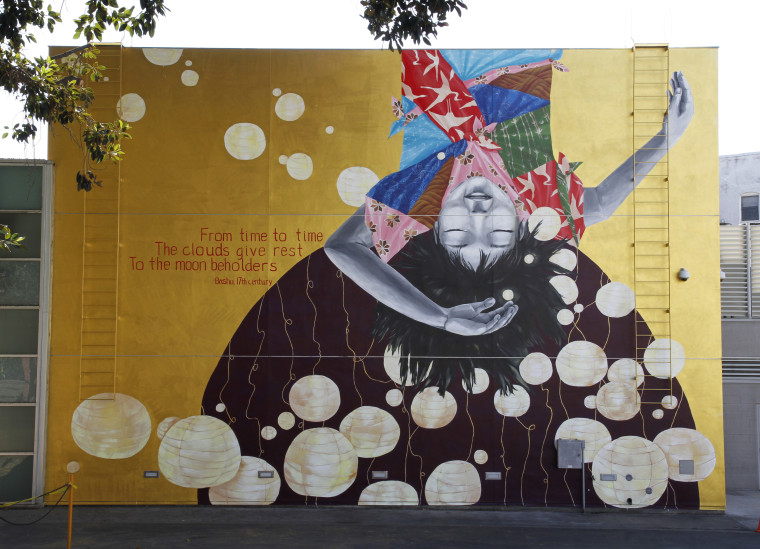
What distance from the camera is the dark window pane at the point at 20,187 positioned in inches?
518

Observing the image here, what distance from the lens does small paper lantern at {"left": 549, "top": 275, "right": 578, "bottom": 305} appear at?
1310 cm

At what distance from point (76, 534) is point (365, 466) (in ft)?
15.9

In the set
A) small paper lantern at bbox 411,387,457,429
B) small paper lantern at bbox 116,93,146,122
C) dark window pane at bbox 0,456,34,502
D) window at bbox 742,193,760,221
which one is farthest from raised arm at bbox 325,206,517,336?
window at bbox 742,193,760,221

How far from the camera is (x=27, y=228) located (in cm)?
1312

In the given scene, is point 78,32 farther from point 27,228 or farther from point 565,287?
point 565,287

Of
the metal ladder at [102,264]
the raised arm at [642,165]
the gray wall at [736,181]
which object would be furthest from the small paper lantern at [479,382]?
the gray wall at [736,181]

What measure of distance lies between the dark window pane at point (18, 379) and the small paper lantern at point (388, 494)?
6241 mm

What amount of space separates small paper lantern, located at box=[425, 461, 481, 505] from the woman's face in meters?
3.70

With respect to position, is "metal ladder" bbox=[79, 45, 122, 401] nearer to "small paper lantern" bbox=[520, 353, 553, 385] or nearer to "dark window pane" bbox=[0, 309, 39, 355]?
"dark window pane" bbox=[0, 309, 39, 355]

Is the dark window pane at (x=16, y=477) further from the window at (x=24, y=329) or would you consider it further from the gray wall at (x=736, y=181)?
the gray wall at (x=736, y=181)

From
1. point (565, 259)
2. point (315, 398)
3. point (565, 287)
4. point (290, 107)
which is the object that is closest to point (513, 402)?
point (565, 287)

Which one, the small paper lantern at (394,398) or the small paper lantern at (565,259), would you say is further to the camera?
the small paper lantern at (565,259)

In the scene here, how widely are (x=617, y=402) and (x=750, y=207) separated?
9439 mm

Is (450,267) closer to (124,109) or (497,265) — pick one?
(497,265)
